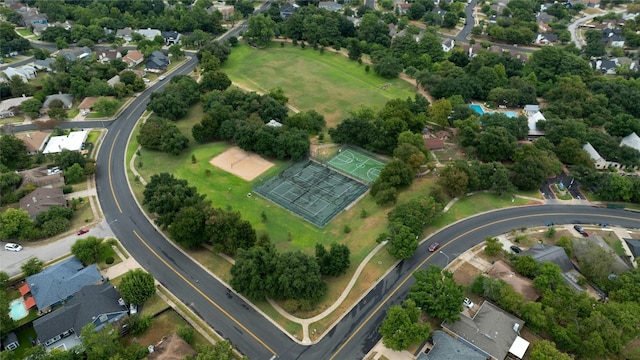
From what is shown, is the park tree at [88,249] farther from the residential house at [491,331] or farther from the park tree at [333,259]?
the residential house at [491,331]

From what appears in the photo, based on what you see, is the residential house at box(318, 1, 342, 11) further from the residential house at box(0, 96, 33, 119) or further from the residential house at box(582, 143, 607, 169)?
the residential house at box(582, 143, 607, 169)

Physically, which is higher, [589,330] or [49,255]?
[589,330]

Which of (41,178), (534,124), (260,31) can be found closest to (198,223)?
(41,178)

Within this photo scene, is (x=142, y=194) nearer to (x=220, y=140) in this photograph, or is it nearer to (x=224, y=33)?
(x=220, y=140)

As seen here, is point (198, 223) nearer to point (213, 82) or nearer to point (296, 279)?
point (296, 279)

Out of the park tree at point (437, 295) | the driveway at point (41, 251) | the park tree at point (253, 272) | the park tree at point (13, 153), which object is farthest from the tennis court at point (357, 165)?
the park tree at point (13, 153)

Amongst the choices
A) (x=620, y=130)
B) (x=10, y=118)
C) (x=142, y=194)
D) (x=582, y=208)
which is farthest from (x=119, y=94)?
(x=620, y=130)
